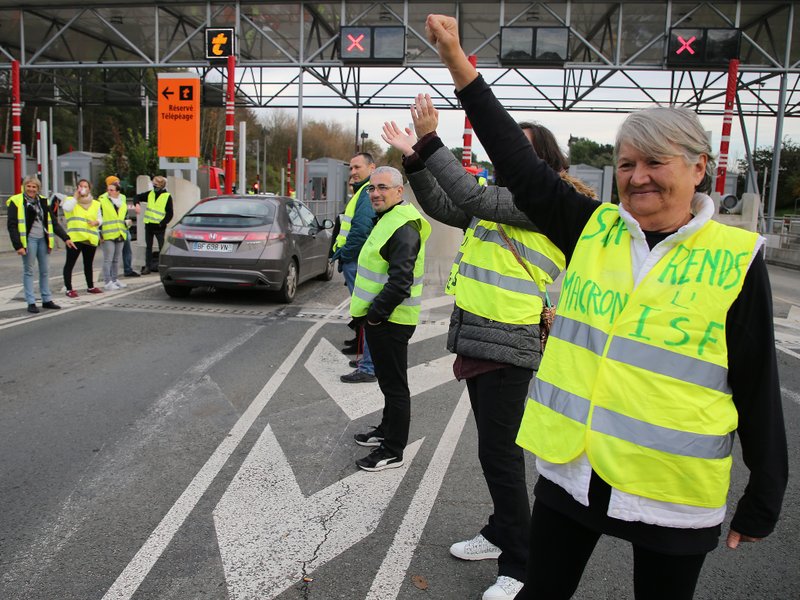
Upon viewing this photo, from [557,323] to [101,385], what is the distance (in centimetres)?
496

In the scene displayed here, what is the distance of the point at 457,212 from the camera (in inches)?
123

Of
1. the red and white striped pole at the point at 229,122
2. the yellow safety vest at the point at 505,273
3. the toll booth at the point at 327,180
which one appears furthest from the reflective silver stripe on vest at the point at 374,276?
the toll booth at the point at 327,180

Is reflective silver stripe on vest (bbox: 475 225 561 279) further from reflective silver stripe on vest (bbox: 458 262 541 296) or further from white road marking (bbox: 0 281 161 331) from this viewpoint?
white road marking (bbox: 0 281 161 331)

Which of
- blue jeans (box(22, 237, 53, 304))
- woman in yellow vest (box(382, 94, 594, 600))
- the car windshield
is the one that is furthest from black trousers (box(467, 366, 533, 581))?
blue jeans (box(22, 237, 53, 304))

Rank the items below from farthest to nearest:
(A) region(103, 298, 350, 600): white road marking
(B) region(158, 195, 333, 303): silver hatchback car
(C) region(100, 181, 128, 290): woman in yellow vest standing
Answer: (C) region(100, 181, 128, 290): woman in yellow vest standing → (B) region(158, 195, 333, 303): silver hatchback car → (A) region(103, 298, 350, 600): white road marking

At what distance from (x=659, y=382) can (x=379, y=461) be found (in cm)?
276

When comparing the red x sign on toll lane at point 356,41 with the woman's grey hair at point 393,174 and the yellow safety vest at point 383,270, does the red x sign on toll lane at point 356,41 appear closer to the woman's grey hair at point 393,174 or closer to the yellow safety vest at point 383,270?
the woman's grey hair at point 393,174

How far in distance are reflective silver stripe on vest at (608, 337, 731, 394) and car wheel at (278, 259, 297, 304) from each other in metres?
8.44

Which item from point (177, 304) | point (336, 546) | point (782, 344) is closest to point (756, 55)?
point (782, 344)

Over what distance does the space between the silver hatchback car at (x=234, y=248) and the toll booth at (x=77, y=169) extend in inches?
1011

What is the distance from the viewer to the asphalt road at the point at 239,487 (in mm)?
3012

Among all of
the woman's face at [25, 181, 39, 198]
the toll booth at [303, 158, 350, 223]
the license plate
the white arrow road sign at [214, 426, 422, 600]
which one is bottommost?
the white arrow road sign at [214, 426, 422, 600]

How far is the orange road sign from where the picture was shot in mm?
16250

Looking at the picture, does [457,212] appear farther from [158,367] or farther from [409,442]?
[158,367]
